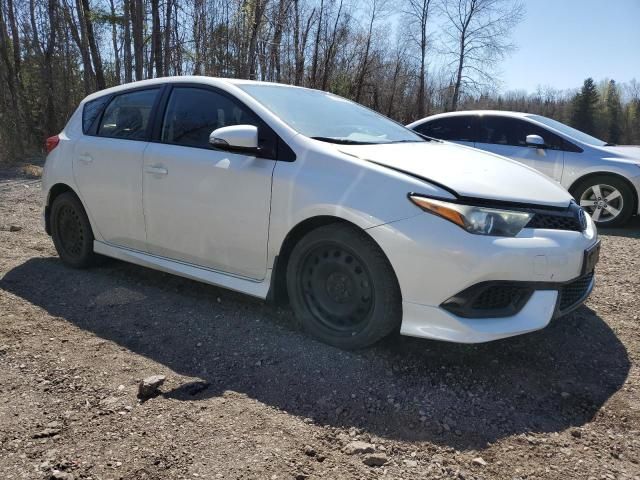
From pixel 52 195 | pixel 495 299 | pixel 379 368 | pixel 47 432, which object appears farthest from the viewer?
pixel 52 195

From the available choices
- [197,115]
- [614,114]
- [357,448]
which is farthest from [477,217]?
[614,114]

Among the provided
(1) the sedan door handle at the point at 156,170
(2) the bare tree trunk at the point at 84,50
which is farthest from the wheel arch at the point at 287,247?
(2) the bare tree trunk at the point at 84,50

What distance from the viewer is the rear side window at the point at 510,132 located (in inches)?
282

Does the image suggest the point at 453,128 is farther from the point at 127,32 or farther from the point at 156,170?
the point at 127,32

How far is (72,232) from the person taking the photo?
4629 mm

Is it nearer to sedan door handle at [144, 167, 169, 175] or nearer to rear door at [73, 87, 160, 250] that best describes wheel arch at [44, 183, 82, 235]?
rear door at [73, 87, 160, 250]

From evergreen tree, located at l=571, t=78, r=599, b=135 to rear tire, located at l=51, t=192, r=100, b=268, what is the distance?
55903 mm

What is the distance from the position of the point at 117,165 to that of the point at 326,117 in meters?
1.70

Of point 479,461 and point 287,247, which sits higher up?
point 287,247

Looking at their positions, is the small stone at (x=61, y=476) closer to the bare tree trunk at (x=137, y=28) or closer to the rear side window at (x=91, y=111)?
the rear side window at (x=91, y=111)

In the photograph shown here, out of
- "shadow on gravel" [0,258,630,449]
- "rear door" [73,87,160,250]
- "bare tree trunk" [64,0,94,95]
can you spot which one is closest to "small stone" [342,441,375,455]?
"shadow on gravel" [0,258,630,449]

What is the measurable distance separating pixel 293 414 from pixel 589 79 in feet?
196

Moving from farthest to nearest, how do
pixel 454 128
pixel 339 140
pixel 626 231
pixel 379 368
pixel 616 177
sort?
pixel 454 128 < pixel 616 177 < pixel 626 231 < pixel 339 140 < pixel 379 368

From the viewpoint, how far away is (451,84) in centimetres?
3325
